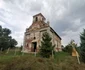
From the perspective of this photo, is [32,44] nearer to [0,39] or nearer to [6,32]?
[0,39]

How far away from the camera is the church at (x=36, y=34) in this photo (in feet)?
94.8

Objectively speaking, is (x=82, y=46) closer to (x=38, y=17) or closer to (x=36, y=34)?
(x=36, y=34)

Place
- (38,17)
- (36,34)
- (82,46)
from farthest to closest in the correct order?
(38,17)
(36,34)
(82,46)

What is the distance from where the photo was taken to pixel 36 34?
30031 mm

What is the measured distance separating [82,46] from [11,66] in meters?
10.3

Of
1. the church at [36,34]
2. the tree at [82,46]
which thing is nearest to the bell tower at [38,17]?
the church at [36,34]

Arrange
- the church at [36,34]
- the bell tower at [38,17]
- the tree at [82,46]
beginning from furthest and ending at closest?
the bell tower at [38,17] < the church at [36,34] < the tree at [82,46]

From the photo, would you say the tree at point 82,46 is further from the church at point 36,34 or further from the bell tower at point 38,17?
the bell tower at point 38,17

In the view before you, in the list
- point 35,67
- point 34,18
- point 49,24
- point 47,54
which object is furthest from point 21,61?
point 34,18

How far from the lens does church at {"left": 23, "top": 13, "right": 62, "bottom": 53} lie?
28.9 meters

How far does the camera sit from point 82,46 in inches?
635

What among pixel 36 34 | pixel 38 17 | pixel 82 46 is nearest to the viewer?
pixel 82 46

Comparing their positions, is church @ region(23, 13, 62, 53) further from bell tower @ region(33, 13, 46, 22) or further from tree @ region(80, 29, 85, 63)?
tree @ region(80, 29, 85, 63)

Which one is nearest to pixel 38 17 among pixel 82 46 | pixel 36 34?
pixel 36 34
